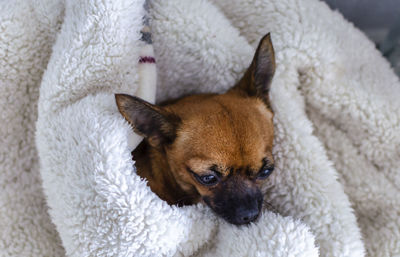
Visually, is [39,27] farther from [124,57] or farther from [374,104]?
[374,104]

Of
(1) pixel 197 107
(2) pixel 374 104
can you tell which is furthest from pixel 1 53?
(2) pixel 374 104

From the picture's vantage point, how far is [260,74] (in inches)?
56.5

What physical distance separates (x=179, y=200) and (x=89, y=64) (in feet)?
1.91

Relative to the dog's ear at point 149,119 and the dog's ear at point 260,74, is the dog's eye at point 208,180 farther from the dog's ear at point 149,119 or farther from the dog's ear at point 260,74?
the dog's ear at point 260,74

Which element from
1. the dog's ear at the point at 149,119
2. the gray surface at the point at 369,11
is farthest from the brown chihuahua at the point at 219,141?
the gray surface at the point at 369,11

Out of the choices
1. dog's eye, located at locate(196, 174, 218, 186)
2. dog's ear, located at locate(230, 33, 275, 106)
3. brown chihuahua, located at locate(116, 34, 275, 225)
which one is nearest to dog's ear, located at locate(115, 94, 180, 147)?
brown chihuahua, located at locate(116, 34, 275, 225)

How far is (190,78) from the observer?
5.47ft

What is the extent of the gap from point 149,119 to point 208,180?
0.90 ft

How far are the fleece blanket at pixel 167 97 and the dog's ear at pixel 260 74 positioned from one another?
9 cm

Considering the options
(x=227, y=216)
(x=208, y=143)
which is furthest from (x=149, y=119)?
(x=227, y=216)

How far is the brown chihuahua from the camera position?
1243 mm

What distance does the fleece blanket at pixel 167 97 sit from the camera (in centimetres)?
125

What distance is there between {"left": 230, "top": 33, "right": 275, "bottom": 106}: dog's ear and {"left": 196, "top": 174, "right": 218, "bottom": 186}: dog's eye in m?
0.36

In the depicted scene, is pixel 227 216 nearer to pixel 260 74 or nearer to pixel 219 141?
pixel 219 141
